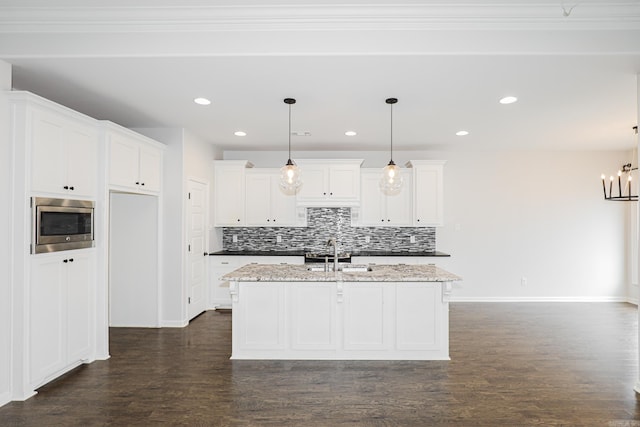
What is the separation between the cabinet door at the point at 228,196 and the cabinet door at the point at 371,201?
81.2 inches

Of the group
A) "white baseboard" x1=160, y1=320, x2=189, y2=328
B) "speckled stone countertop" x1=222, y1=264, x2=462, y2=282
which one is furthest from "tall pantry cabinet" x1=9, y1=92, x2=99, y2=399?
"speckled stone countertop" x1=222, y1=264, x2=462, y2=282

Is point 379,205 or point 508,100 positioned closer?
point 508,100

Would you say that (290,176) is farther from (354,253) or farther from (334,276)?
(354,253)

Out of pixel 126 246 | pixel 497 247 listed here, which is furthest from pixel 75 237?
pixel 497 247

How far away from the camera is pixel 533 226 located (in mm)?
6598

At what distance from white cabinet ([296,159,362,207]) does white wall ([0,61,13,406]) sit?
396 cm

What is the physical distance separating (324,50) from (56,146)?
7.89ft

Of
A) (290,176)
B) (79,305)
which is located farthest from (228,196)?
(79,305)

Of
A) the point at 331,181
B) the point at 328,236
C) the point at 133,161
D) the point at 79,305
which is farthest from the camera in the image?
the point at 328,236

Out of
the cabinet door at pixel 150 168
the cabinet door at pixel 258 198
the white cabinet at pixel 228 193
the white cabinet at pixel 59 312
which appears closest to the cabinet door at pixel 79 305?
the white cabinet at pixel 59 312

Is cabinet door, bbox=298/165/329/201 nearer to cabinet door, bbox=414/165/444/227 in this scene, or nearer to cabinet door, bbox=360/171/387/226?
cabinet door, bbox=360/171/387/226

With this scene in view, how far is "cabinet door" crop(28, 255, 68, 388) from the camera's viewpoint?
117 inches

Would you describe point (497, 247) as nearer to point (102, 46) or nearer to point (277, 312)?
point (277, 312)

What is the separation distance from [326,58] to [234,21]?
0.73 meters
